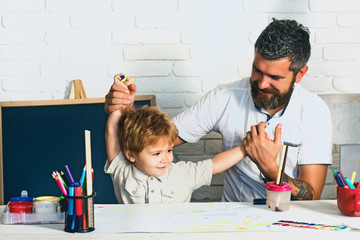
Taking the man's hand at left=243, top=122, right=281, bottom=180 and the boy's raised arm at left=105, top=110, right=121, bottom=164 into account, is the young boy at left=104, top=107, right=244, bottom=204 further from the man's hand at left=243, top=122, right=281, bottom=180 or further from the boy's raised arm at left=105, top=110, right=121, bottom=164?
the man's hand at left=243, top=122, right=281, bottom=180

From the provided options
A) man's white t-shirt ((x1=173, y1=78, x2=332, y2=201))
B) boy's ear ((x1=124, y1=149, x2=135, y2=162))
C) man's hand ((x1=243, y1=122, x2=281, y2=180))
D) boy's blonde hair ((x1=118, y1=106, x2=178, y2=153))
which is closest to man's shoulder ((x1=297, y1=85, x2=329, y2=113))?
man's white t-shirt ((x1=173, y1=78, x2=332, y2=201))

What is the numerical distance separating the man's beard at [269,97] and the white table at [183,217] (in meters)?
0.54

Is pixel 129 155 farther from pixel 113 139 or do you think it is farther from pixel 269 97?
pixel 269 97

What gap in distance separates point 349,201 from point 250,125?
690mm

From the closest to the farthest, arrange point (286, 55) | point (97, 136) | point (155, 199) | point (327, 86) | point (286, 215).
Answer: point (286, 215)
point (155, 199)
point (286, 55)
point (97, 136)
point (327, 86)

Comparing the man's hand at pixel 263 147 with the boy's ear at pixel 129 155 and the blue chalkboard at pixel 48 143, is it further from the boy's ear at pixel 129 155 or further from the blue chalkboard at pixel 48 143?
the blue chalkboard at pixel 48 143

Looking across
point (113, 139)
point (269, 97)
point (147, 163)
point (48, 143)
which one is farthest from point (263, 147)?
point (48, 143)

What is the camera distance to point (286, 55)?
187 cm

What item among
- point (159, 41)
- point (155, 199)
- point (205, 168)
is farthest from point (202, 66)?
point (155, 199)

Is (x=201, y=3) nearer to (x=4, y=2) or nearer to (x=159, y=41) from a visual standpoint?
(x=159, y=41)

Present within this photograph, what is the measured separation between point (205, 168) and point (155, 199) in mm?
209

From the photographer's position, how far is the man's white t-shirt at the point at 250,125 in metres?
1.92

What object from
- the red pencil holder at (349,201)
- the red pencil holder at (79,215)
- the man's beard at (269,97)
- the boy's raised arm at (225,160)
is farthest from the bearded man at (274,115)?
the red pencil holder at (79,215)

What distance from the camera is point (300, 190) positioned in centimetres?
174
